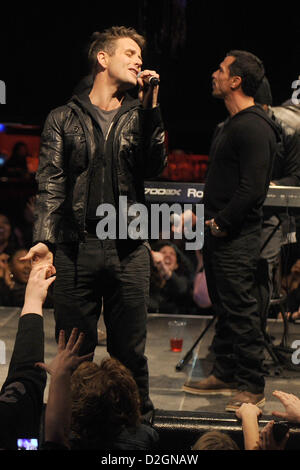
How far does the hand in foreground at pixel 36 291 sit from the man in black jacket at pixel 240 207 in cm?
154

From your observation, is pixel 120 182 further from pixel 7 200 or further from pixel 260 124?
pixel 7 200

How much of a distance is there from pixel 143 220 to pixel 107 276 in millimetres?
279

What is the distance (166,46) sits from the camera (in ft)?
30.5

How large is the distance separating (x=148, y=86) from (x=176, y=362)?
2.23m

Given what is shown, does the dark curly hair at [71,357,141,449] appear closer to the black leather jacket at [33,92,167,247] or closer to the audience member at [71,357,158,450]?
the audience member at [71,357,158,450]

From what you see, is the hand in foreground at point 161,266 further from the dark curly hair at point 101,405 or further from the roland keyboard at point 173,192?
the dark curly hair at point 101,405

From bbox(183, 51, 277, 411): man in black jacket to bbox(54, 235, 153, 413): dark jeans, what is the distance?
2.48ft

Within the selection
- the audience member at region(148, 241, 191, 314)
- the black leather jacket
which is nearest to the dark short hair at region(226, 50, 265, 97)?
the black leather jacket

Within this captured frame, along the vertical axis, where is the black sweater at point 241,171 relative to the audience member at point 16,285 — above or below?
above

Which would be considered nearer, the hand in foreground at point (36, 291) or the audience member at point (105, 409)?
the audience member at point (105, 409)

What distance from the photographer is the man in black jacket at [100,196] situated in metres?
3.08

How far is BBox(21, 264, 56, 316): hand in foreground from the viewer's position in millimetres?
2201

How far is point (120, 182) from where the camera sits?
309cm

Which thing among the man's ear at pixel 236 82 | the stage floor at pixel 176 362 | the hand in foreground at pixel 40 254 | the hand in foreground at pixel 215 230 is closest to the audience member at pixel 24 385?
the hand in foreground at pixel 40 254
